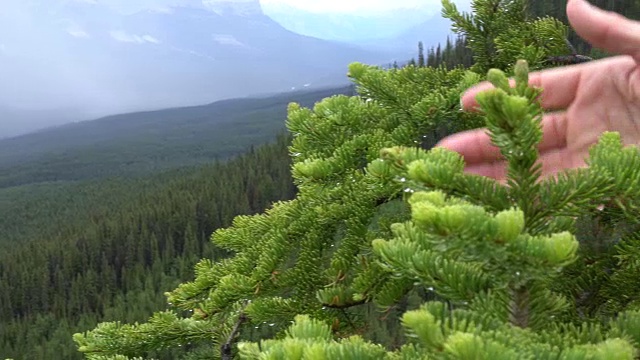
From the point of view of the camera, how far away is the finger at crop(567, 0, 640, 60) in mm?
2566

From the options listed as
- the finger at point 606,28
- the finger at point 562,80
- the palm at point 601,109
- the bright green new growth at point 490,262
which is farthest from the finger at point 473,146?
the bright green new growth at point 490,262

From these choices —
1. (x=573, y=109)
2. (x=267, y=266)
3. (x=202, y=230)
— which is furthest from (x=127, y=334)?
(x=202, y=230)

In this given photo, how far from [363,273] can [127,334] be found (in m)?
2.23

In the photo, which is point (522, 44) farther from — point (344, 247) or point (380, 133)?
point (344, 247)

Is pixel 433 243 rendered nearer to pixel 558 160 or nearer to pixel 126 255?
pixel 558 160

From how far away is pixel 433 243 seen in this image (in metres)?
1.61

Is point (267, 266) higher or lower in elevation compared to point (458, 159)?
lower

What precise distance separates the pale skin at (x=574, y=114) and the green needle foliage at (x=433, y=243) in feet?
1.56

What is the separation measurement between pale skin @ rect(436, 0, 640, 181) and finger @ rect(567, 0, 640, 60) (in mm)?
33

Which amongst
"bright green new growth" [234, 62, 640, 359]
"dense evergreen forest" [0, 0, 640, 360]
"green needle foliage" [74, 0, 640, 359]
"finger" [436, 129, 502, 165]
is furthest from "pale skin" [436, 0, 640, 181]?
"dense evergreen forest" [0, 0, 640, 360]

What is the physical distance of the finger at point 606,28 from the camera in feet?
8.42

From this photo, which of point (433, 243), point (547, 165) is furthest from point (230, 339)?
point (433, 243)

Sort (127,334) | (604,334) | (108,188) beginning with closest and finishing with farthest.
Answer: (604,334), (127,334), (108,188)

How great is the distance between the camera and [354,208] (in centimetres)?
372
